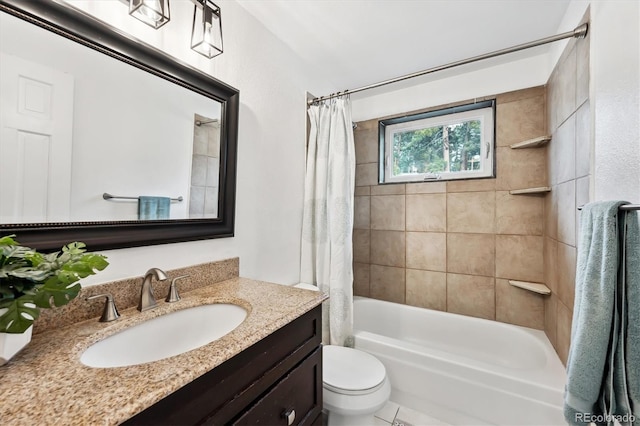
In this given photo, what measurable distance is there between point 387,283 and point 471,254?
0.74 m

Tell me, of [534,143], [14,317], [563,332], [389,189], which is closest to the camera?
[14,317]

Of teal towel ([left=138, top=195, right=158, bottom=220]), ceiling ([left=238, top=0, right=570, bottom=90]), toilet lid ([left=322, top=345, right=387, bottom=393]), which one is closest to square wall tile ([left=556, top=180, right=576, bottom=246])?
ceiling ([left=238, top=0, right=570, bottom=90])

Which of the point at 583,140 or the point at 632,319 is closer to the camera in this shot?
the point at 632,319

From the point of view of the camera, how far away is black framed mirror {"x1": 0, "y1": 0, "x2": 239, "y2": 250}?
749 millimetres

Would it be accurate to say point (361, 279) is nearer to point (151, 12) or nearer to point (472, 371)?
point (472, 371)

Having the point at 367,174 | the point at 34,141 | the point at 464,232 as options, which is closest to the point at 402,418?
the point at 464,232

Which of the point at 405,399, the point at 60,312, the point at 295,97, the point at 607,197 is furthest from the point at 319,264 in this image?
the point at 607,197

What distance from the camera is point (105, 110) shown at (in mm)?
888

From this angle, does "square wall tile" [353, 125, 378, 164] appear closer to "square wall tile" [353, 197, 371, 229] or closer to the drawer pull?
"square wall tile" [353, 197, 371, 229]

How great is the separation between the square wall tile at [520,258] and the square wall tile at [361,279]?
1.05 meters

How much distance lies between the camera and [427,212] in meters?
2.22

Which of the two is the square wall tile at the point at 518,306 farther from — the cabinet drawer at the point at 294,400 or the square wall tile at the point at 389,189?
the cabinet drawer at the point at 294,400

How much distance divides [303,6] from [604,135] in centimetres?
148

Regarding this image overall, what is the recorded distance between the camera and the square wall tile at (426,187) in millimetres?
2160
